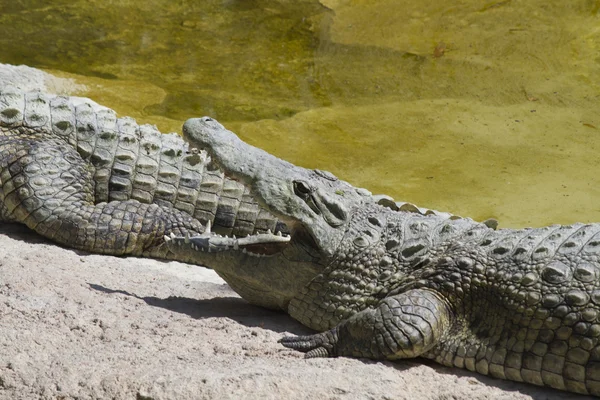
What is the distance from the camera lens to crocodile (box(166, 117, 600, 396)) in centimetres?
373

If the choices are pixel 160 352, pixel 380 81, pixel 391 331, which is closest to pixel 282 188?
pixel 391 331

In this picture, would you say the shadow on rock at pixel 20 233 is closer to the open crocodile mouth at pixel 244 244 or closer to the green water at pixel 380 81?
the open crocodile mouth at pixel 244 244

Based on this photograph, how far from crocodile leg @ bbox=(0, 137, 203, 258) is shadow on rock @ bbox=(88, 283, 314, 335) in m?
1.19

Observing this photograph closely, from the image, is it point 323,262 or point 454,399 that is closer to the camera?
point 454,399

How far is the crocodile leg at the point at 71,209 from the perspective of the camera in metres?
5.64

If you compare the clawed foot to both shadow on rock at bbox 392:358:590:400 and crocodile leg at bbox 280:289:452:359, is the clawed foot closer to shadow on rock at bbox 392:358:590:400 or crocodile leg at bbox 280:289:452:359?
crocodile leg at bbox 280:289:452:359

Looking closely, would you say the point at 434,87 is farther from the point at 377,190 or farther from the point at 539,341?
the point at 539,341

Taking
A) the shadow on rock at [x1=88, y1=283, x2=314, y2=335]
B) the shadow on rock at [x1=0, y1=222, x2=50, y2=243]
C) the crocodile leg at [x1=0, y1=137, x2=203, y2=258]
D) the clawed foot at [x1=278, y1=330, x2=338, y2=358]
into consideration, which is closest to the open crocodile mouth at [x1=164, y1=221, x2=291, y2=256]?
the shadow on rock at [x1=88, y1=283, x2=314, y2=335]

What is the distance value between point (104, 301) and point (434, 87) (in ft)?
18.9

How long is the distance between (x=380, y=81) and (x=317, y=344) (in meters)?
5.84

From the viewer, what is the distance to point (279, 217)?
4176mm

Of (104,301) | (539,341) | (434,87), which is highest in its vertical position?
(434,87)

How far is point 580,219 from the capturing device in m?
6.76

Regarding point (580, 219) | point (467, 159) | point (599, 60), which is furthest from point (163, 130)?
point (599, 60)
